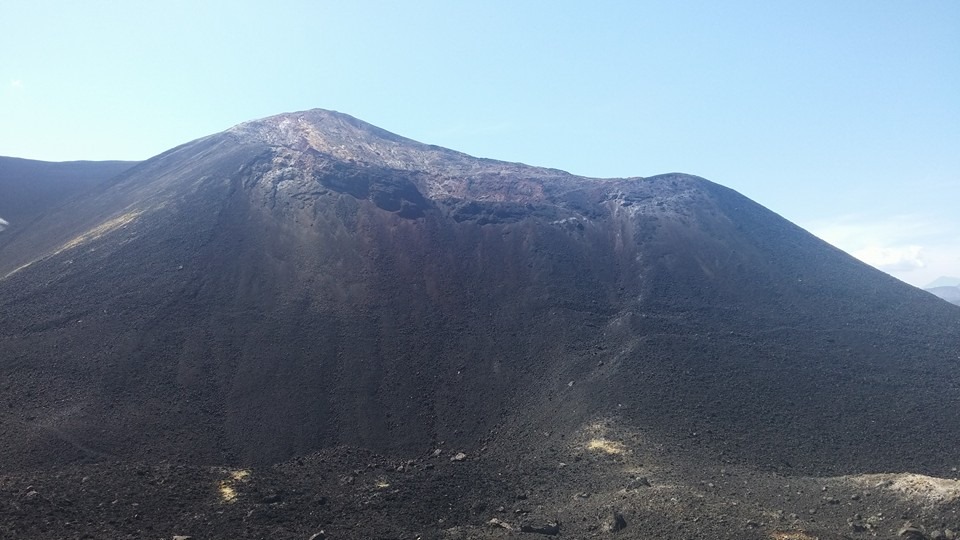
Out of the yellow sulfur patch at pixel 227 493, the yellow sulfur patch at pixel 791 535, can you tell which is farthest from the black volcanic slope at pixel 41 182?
the yellow sulfur patch at pixel 791 535

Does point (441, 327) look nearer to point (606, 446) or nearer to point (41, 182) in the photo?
point (606, 446)

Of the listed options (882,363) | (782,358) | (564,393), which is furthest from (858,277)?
(564,393)

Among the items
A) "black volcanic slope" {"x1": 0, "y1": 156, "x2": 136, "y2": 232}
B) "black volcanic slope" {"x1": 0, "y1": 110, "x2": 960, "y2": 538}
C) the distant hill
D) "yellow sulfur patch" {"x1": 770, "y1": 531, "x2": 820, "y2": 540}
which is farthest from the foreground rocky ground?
"black volcanic slope" {"x1": 0, "y1": 156, "x2": 136, "y2": 232}

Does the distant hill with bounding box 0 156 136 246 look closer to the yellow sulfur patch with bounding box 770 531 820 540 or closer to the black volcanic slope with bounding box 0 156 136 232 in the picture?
the black volcanic slope with bounding box 0 156 136 232

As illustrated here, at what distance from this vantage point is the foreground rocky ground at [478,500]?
18969 mm

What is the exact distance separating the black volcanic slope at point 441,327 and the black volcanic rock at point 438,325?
0.47ft

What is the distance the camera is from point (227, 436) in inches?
996

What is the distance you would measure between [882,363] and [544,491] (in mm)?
21052

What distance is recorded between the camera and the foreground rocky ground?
19.0m

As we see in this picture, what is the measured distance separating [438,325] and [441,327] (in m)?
0.21

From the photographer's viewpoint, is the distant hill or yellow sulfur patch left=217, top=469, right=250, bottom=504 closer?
yellow sulfur patch left=217, top=469, right=250, bottom=504

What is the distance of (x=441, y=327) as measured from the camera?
34.7 metres

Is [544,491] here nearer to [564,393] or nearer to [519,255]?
[564,393]

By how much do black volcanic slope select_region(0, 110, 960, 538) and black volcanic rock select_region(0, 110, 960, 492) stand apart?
0.14 meters
